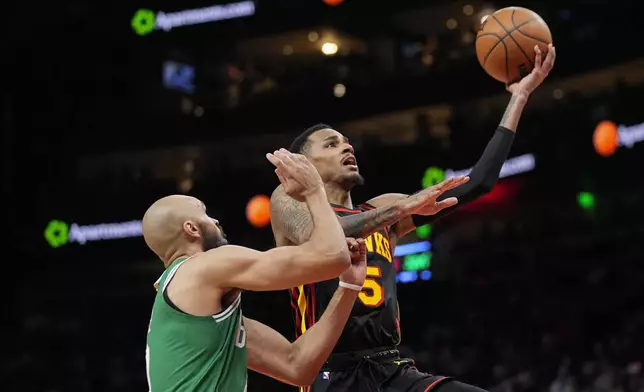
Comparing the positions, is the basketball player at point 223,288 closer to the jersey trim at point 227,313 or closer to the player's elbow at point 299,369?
the jersey trim at point 227,313

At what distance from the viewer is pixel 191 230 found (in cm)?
382

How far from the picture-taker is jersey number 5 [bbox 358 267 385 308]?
4656 millimetres

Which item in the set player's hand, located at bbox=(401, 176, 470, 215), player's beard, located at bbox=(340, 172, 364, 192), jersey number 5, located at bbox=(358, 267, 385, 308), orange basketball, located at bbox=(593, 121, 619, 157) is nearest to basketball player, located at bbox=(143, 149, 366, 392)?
player's hand, located at bbox=(401, 176, 470, 215)

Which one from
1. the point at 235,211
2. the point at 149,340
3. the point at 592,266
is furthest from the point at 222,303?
the point at 235,211

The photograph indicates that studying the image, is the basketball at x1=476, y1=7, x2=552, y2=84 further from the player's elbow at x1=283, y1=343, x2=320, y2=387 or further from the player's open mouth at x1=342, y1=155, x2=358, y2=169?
the player's elbow at x1=283, y1=343, x2=320, y2=387

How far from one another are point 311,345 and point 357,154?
562 inches

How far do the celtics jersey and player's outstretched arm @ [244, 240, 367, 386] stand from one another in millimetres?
343

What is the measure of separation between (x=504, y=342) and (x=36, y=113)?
42.5ft

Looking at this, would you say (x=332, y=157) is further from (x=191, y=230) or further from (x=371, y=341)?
(x=191, y=230)

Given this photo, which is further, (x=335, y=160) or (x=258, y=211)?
(x=258, y=211)

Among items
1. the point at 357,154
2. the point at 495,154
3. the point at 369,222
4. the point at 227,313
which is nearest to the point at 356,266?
the point at 369,222

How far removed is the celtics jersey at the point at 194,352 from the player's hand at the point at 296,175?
1.65ft

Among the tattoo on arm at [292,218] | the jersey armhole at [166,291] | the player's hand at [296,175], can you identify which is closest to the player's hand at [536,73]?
the tattoo on arm at [292,218]

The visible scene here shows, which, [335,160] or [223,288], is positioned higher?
[335,160]
